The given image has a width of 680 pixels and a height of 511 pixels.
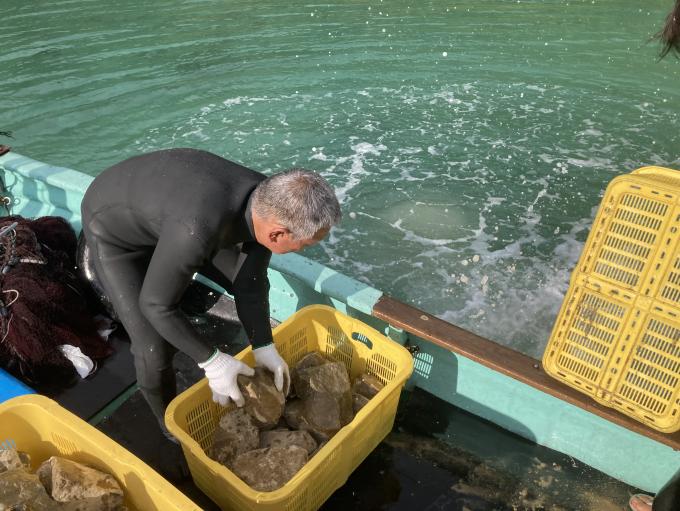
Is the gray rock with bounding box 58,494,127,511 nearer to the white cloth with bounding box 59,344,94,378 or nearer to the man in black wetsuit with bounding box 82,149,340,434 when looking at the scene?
the man in black wetsuit with bounding box 82,149,340,434

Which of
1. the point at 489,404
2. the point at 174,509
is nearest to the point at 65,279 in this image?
the point at 174,509

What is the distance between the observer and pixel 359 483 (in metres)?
2.36

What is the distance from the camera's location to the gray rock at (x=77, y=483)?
173 centimetres

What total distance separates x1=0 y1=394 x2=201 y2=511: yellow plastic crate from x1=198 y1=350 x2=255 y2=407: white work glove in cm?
42

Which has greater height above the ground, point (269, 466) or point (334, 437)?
point (334, 437)

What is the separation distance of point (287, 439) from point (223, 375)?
15.9 inches

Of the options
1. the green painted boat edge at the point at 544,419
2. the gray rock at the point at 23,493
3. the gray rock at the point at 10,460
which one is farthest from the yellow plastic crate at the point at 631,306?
the gray rock at the point at 10,460

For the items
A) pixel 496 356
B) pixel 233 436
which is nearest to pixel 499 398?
pixel 496 356

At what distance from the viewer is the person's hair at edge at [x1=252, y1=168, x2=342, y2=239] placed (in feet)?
5.71

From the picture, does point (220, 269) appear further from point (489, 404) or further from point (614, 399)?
point (614, 399)

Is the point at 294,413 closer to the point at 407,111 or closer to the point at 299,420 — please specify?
the point at 299,420

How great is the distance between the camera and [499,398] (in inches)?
100

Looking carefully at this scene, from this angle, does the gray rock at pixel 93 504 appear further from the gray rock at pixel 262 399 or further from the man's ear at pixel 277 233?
the man's ear at pixel 277 233

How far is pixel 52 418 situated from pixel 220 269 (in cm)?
91
